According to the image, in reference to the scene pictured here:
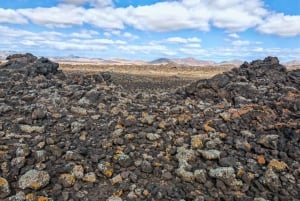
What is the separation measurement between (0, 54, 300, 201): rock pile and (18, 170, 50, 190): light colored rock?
0.02 metres

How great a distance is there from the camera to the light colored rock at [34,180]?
24.2 feet

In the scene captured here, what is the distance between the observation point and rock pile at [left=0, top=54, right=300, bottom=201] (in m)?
7.59

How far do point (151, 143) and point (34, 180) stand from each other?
2878 millimetres

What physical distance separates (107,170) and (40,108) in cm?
356

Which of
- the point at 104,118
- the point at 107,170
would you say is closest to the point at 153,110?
the point at 104,118

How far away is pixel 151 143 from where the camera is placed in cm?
920

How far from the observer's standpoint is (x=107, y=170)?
8000 millimetres

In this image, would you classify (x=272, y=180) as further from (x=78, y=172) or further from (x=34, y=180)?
(x=34, y=180)

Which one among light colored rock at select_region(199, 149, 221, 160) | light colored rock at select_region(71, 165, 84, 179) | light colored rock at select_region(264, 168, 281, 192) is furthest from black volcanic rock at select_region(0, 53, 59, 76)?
light colored rock at select_region(264, 168, 281, 192)

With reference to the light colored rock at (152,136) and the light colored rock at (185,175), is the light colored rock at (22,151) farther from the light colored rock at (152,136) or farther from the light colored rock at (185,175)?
the light colored rock at (185,175)

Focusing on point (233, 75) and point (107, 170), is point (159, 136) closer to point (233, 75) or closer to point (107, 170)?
point (107, 170)

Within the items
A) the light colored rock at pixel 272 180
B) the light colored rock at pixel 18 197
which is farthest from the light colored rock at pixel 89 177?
the light colored rock at pixel 272 180

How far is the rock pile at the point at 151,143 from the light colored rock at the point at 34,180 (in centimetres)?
2

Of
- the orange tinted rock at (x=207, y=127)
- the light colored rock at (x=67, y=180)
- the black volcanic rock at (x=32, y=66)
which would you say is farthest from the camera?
the black volcanic rock at (x=32, y=66)
